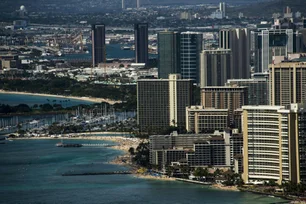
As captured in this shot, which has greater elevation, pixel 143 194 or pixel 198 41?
pixel 198 41

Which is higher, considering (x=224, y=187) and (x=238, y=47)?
(x=238, y=47)

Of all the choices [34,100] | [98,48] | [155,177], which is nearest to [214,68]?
[34,100]

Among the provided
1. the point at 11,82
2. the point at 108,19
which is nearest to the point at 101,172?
the point at 11,82

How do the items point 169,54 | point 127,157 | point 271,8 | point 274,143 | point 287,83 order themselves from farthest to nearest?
point 271,8
point 169,54
point 287,83
point 127,157
point 274,143

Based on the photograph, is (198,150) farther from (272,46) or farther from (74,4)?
(74,4)

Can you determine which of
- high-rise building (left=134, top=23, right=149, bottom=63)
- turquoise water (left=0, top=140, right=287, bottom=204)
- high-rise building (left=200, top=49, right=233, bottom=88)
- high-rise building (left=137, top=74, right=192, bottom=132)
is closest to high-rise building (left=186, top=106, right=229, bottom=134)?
turquoise water (left=0, top=140, right=287, bottom=204)

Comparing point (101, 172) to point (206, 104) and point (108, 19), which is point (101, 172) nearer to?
point (206, 104)
